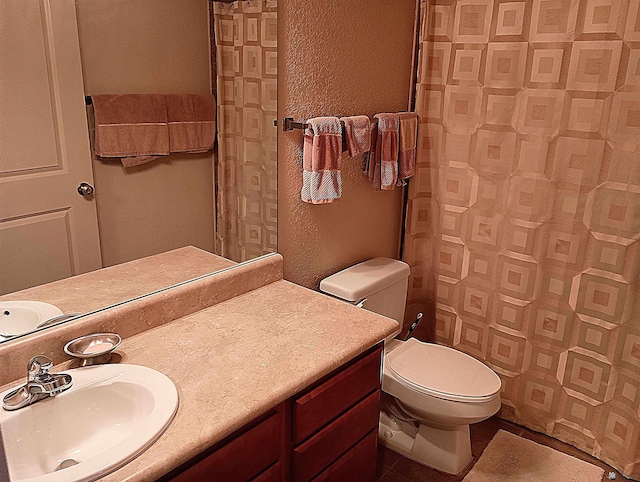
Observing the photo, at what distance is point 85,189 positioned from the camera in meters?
1.46

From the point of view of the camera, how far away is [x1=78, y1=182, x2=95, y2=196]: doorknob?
57.2 inches

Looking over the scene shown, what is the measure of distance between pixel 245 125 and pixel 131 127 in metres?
0.42

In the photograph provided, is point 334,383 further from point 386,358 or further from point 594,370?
point 594,370

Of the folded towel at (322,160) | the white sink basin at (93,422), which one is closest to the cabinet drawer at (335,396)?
the white sink basin at (93,422)

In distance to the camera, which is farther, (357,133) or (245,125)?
(357,133)

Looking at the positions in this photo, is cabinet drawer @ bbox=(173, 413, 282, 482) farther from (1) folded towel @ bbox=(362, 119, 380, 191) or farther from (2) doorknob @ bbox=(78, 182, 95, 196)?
(1) folded towel @ bbox=(362, 119, 380, 191)

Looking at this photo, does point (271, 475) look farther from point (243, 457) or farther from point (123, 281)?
point (123, 281)

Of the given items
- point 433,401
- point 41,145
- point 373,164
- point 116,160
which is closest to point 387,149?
point 373,164

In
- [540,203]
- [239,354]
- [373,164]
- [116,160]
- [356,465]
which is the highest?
[116,160]

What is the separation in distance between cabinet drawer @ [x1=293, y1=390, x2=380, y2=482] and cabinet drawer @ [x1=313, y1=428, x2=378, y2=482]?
23mm

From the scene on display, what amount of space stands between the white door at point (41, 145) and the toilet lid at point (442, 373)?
1304 mm

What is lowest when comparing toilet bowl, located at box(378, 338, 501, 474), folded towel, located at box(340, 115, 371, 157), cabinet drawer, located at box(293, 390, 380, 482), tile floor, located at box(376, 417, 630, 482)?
tile floor, located at box(376, 417, 630, 482)

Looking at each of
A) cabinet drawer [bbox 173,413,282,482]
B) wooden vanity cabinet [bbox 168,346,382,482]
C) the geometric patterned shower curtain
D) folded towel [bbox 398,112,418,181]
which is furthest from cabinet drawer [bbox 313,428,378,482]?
folded towel [bbox 398,112,418,181]

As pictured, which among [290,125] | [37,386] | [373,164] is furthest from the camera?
[373,164]
